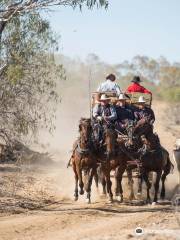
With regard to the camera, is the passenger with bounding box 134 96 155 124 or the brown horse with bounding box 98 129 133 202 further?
the passenger with bounding box 134 96 155 124

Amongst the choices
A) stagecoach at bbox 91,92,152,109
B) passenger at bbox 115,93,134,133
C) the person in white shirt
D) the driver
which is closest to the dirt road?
the driver

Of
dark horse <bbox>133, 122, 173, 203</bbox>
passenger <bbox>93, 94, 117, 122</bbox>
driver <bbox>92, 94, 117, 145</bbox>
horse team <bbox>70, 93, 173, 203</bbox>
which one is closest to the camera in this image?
horse team <bbox>70, 93, 173, 203</bbox>

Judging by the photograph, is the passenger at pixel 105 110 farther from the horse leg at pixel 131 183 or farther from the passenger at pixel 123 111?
the horse leg at pixel 131 183

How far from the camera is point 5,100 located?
18.8m

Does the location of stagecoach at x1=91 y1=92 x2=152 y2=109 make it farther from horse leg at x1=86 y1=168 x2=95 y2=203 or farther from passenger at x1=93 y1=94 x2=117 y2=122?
horse leg at x1=86 y1=168 x2=95 y2=203

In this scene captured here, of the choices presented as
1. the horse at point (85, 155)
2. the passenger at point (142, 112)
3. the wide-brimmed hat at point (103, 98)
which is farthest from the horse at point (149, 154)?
the wide-brimmed hat at point (103, 98)

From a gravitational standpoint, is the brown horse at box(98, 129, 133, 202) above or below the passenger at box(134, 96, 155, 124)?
below

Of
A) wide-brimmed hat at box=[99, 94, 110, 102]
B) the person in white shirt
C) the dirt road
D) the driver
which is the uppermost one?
the person in white shirt

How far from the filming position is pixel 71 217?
1594cm

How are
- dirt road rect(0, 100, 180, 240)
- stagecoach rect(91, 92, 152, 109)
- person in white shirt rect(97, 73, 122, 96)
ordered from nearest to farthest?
1. dirt road rect(0, 100, 180, 240)
2. stagecoach rect(91, 92, 152, 109)
3. person in white shirt rect(97, 73, 122, 96)

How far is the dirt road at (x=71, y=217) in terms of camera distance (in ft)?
44.4

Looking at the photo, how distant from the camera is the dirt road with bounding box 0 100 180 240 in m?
13.5

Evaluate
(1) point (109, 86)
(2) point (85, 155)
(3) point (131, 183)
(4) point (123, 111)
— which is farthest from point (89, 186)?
(1) point (109, 86)

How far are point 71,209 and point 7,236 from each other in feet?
12.9
